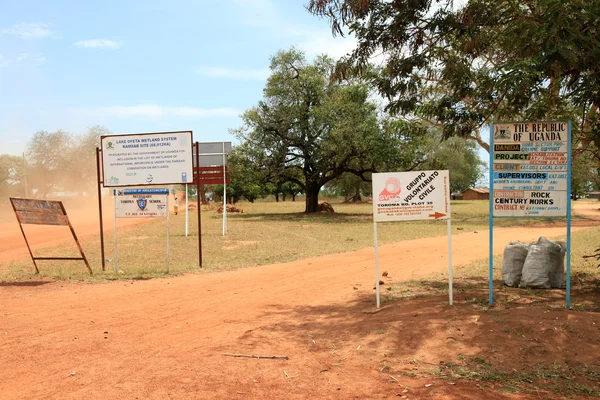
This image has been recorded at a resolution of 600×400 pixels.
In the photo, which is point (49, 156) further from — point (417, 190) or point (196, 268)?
point (417, 190)

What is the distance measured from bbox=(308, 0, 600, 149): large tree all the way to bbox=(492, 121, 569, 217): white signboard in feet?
1.79

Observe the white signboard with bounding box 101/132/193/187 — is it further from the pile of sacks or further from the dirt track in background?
the pile of sacks

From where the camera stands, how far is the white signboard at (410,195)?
636cm

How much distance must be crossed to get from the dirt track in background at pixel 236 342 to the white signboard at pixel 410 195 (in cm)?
121

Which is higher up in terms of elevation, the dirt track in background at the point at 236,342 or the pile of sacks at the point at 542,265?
the pile of sacks at the point at 542,265

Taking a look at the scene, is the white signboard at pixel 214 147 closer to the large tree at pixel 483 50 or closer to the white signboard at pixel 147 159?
the white signboard at pixel 147 159

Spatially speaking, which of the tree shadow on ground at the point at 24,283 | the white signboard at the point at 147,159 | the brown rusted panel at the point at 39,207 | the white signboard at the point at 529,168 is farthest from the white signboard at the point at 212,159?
the white signboard at the point at 529,168


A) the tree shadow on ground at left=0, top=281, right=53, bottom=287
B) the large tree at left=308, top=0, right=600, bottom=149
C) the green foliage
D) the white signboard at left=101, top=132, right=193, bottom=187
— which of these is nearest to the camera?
the large tree at left=308, top=0, right=600, bottom=149

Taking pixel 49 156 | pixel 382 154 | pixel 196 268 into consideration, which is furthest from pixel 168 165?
pixel 49 156

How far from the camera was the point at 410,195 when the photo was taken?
6402 mm

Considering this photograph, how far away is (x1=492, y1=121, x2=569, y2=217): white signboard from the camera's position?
6.06 m

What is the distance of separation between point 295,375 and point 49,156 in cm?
5490

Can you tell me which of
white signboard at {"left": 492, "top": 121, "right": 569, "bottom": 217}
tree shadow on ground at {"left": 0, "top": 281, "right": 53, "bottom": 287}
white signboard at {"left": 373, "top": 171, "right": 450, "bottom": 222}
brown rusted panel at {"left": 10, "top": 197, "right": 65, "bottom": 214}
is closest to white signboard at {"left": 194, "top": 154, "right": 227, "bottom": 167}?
brown rusted panel at {"left": 10, "top": 197, "right": 65, "bottom": 214}

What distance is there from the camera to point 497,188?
20.2 ft
